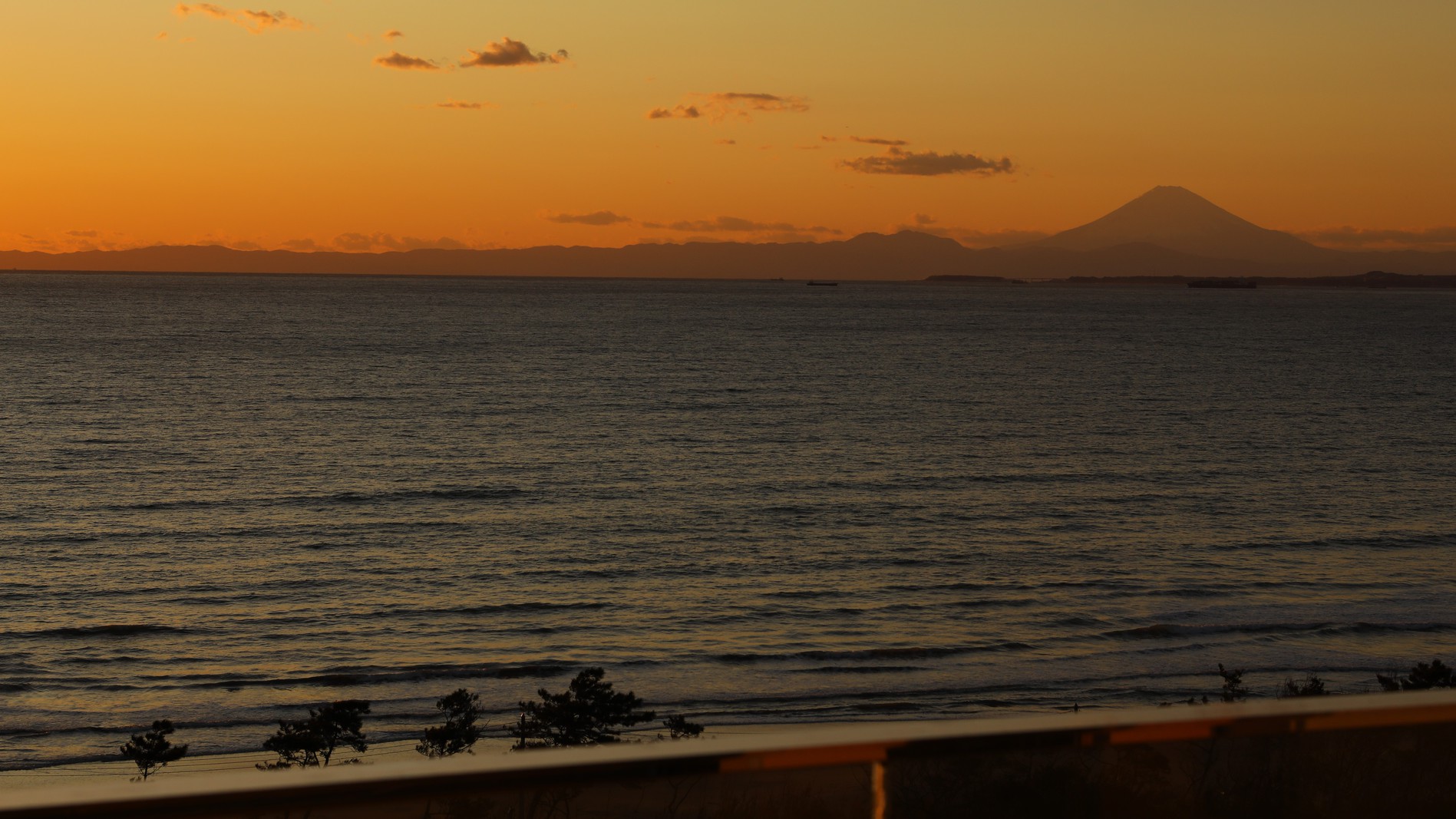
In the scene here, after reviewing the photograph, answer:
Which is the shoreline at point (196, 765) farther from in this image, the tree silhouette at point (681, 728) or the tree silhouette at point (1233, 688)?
the tree silhouette at point (1233, 688)

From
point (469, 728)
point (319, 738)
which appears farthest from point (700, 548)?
point (319, 738)

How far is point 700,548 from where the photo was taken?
944 inches

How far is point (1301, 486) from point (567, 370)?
47196 mm

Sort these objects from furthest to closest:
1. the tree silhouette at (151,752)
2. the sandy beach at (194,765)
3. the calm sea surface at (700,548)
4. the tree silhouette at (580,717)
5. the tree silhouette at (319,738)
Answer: the calm sea surface at (700,548) → the tree silhouette at (580,717) → the sandy beach at (194,765) → the tree silhouette at (319,738) → the tree silhouette at (151,752)

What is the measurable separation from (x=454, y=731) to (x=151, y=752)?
2.90 metres

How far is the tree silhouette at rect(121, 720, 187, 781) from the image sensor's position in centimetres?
1216

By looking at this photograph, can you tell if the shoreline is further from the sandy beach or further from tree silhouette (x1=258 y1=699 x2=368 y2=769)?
tree silhouette (x1=258 y1=699 x2=368 y2=769)

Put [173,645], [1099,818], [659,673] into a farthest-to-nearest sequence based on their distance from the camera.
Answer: [173,645] < [659,673] < [1099,818]

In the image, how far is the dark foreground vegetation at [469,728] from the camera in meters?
12.4

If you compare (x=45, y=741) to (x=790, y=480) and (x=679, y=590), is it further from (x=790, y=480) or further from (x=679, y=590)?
(x=790, y=480)

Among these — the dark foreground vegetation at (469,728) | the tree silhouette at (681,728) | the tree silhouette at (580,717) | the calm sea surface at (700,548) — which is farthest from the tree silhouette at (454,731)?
the tree silhouette at (681,728)

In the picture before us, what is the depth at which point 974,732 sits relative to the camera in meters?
2.20

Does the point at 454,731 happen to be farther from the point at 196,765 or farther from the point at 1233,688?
the point at 1233,688

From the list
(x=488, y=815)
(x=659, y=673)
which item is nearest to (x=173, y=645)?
(x=659, y=673)
